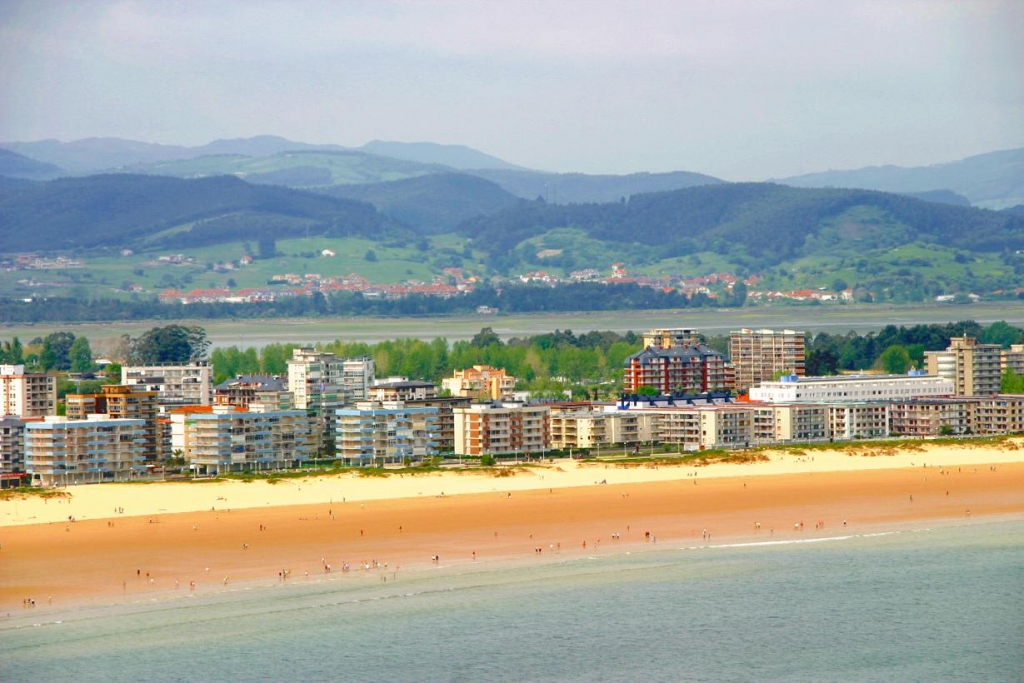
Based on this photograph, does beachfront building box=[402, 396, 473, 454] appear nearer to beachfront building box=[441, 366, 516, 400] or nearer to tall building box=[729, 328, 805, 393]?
beachfront building box=[441, 366, 516, 400]

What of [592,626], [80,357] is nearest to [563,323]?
[80,357]

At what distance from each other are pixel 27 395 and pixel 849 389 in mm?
20165

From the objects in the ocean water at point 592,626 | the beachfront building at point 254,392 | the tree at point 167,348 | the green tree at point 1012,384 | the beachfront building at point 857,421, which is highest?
the tree at point 167,348

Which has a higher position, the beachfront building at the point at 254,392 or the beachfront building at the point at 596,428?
the beachfront building at the point at 254,392

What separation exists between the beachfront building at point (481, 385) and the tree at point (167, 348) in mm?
14764

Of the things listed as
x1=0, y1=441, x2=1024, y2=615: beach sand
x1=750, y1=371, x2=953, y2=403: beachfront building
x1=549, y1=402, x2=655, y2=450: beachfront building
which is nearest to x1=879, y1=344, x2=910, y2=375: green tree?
x1=750, y1=371, x2=953, y2=403: beachfront building

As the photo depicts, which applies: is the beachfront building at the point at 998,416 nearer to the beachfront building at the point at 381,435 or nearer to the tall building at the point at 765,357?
the tall building at the point at 765,357

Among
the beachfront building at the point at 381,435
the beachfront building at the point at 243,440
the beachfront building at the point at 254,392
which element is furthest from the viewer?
the beachfront building at the point at 254,392

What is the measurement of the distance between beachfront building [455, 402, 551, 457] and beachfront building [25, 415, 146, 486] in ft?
22.7

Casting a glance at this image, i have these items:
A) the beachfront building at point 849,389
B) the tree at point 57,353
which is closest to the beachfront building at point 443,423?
the beachfront building at point 849,389

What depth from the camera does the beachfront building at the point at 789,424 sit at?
43031 mm

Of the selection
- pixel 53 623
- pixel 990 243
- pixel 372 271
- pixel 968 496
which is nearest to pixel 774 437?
pixel 968 496

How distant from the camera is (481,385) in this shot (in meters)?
53.0

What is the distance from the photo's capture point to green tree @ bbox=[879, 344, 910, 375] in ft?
198
